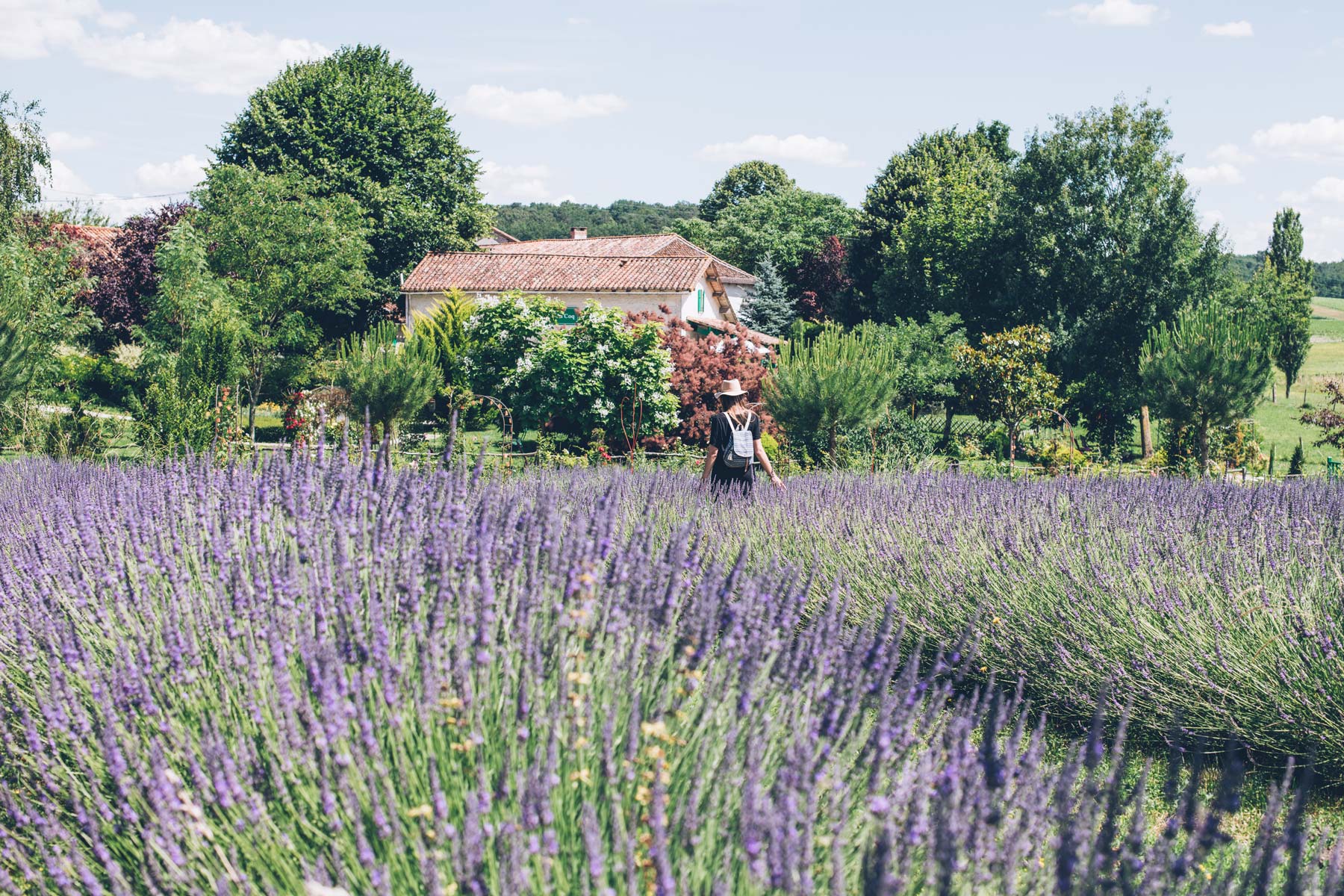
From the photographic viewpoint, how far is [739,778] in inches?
84.7

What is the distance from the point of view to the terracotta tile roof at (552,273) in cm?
3638

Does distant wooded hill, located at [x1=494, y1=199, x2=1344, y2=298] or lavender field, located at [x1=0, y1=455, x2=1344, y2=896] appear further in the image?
distant wooded hill, located at [x1=494, y1=199, x2=1344, y2=298]

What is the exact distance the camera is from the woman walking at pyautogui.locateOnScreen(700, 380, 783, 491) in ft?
24.4

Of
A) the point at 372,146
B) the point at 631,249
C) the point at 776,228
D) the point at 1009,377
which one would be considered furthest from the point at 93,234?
the point at 1009,377

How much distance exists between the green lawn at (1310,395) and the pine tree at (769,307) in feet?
59.4

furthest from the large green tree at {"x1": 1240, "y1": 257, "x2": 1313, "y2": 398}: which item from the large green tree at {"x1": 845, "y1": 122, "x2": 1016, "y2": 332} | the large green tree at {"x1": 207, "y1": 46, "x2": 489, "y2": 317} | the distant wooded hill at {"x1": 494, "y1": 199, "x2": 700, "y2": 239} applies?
the distant wooded hill at {"x1": 494, "y1": 199, "x2": 700, "y2": 239}

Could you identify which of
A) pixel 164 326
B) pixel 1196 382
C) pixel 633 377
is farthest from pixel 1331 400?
pixel 164 326

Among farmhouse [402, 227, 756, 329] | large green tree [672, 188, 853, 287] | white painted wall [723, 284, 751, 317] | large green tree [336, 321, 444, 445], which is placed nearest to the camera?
large green tree [336, 321, 444, 445]

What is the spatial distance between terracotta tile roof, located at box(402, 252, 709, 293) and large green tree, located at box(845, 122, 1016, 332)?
6.77 m

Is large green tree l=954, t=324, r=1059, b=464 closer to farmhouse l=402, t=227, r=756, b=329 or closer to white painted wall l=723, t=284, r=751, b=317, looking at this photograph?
farmhouse l=402, t=227, r=756, b=329

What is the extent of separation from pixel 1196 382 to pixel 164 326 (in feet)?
63.6

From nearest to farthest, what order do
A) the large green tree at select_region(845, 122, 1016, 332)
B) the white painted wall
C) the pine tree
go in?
the large green tree at select_region(845, 122, 1016, 332) → the pine tree → the white painted wall

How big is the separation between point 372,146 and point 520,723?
34.2m

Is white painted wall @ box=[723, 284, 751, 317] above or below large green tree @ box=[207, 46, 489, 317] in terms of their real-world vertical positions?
below
